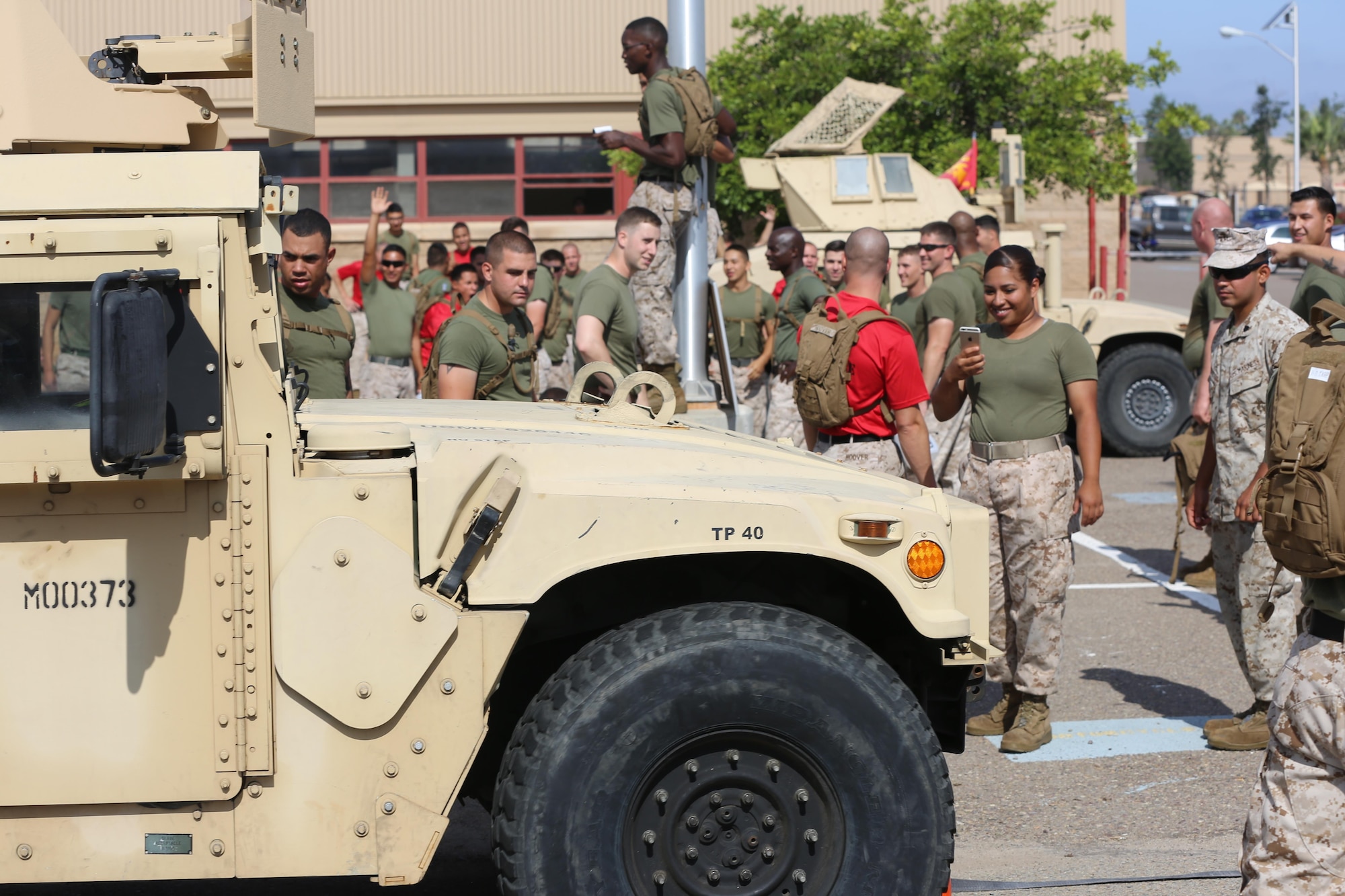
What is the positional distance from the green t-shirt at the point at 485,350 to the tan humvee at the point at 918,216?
6.90 metres

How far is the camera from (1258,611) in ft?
18.6

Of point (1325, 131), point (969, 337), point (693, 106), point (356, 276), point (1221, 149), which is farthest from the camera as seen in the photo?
point (1221, 149)

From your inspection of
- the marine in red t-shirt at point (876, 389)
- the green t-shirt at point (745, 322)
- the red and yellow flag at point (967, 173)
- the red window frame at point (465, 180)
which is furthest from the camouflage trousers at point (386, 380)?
the red window frame at point (465, 180)

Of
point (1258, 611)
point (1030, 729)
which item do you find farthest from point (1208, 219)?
point (1030, 729)

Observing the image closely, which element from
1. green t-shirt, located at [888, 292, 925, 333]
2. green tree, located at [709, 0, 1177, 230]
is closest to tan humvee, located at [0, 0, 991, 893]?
green t-shirt, located at [888, 292, 925, 333]

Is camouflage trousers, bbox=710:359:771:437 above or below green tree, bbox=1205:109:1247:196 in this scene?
below

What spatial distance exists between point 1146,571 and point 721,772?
21.8ft

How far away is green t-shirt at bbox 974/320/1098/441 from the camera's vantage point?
579cm

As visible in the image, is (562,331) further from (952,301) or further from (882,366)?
(882,366)

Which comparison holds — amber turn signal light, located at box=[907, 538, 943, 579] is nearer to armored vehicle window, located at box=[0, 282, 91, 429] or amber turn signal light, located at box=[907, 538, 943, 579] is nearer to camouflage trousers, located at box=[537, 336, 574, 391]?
armored vehicle window, located at box=[0, 282, 91, 429]

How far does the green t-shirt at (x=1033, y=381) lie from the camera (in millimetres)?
5789

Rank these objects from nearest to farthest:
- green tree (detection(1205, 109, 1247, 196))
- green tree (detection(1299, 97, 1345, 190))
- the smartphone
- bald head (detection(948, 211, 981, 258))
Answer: the smartphone, bald head (detection(948, 211, 981, 258)), green tree (detection(1299, 97, 1345, 190)), green tree (detection(1205, 109, 1247, 196))

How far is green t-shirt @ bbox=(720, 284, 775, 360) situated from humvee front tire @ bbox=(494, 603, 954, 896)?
25.6 ft

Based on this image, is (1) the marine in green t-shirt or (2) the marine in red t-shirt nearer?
(1) the marine in green t-shirt
